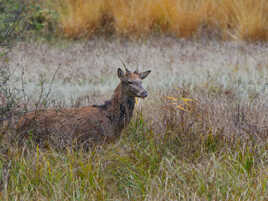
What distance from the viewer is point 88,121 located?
4758mm

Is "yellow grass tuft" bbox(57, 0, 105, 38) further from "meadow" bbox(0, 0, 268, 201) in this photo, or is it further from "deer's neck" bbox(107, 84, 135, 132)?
"deer's neck" bbox(107, 84, 135, 132)

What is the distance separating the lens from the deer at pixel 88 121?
472 cm

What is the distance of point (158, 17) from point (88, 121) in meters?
6.94

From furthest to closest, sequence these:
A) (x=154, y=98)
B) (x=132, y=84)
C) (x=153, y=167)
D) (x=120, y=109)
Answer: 1. (x=154, y=98)
2. (x=120, y=109)
3. (x=132, y=84)
4. (x=153, y=167)

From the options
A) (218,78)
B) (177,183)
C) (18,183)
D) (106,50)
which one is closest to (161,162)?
(177,183)

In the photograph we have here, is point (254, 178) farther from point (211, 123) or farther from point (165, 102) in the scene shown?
point (165, 102)

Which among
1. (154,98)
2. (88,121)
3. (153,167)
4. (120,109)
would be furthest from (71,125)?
(154,98)

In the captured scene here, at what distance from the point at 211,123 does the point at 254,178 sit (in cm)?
79

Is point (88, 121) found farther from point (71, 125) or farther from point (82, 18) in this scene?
point (82, 18)

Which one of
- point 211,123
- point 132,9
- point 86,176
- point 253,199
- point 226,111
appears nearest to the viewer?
point 253,199

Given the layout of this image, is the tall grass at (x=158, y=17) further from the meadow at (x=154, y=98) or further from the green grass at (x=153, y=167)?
the green grass at (x=153, y=167)

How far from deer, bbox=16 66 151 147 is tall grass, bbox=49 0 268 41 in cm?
634

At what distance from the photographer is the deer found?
472 centimetres

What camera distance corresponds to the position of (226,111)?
518 centimetres
